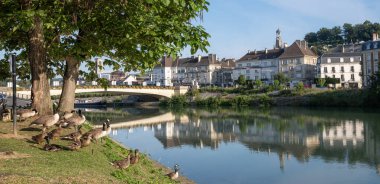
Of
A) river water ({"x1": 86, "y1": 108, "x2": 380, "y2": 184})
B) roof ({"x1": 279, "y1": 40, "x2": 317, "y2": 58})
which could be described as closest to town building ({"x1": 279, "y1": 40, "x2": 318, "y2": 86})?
roof ({"x1": 279, "y1": 40, "x2": 317, "y2": 58})

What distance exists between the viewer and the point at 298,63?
323ft

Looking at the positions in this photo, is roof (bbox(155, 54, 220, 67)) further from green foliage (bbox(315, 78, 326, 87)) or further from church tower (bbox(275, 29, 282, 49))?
green foliage (bbox(315, 78, 326, 87))

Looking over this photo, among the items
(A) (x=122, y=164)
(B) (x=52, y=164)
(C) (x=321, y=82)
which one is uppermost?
(C) (x=321, y=82)

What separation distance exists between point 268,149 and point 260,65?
262 ft

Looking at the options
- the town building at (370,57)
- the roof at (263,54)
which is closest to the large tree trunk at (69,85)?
the town building at (370,57)

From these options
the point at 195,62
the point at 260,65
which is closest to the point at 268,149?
the point at 260,65

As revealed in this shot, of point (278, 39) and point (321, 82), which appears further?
point (278, 39)

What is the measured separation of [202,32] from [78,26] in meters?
3.87

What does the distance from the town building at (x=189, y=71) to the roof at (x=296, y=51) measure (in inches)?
897

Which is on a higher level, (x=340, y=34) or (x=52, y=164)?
(x=340, y=34)

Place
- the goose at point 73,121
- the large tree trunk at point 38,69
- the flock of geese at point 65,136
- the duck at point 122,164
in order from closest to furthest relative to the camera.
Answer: the flock of geese at point 65,136
the duck at point 122,164
the goose at point 73,121
the large tree trunk at point 38,69

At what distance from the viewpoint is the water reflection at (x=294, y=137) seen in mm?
25844

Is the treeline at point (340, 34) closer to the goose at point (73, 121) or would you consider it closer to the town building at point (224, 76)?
the town building at point (224, 76)

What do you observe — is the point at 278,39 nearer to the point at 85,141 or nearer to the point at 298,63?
the point at 298,63
